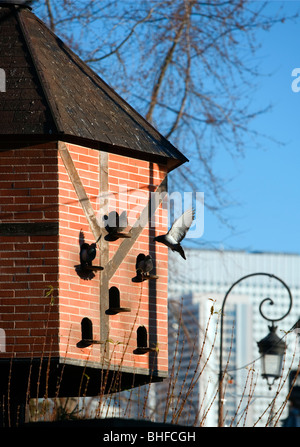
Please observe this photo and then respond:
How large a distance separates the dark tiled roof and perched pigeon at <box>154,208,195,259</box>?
3.01 feet

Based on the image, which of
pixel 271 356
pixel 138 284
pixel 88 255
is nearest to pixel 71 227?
pixel 88 255

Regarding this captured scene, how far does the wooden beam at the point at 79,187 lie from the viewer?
964cm

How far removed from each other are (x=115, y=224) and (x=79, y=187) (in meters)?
0.52

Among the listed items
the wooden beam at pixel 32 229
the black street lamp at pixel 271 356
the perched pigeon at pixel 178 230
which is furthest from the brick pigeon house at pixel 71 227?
the black street lamp at pixel 271 356

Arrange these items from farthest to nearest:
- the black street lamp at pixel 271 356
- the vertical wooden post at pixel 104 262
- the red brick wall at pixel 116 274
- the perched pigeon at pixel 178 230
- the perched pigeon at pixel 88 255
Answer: the black street lamp at pixel 271 356
the perched pigeon at pixel 178 230
the vertical wooden post at pixel 104 262
the perched pigeon at pixel 88 255
the red brick wall at pixel 116 274

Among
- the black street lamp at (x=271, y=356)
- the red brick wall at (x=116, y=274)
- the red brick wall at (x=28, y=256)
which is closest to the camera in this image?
the red brick wall at (x=28, y=256)

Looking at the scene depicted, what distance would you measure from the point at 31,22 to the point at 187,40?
6.41 metres

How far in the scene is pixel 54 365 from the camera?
9125 mm

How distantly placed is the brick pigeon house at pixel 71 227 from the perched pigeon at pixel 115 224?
16 millimetres

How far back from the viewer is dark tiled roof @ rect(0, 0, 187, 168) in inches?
381

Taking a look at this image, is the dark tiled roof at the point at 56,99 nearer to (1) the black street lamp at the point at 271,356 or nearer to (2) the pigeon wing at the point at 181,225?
(2) the pigeon wing at the point at 181,225

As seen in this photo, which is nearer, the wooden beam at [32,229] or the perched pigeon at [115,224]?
the wooden beam at [32,229]
